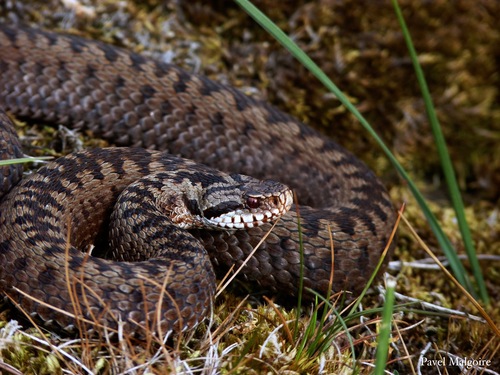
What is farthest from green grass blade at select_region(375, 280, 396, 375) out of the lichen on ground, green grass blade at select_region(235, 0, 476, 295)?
the lichen on ground

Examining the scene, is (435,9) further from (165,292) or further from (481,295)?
(165,292)

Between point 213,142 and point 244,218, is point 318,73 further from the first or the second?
point 213,142

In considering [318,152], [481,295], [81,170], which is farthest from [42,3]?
[481,295]

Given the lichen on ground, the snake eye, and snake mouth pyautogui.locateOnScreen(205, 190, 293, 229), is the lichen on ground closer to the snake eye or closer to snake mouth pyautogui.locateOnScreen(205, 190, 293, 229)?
snake mouth pyautogui.locateOnScreen(205, 190, 293, 229)

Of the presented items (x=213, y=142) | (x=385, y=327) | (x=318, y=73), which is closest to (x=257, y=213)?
(x=318, y=73)

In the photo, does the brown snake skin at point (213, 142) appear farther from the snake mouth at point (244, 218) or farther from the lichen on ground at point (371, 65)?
the lichen on ground at point (371, 65)

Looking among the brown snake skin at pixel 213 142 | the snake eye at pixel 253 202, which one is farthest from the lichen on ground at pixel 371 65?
the snake eye at pixel 253 202
